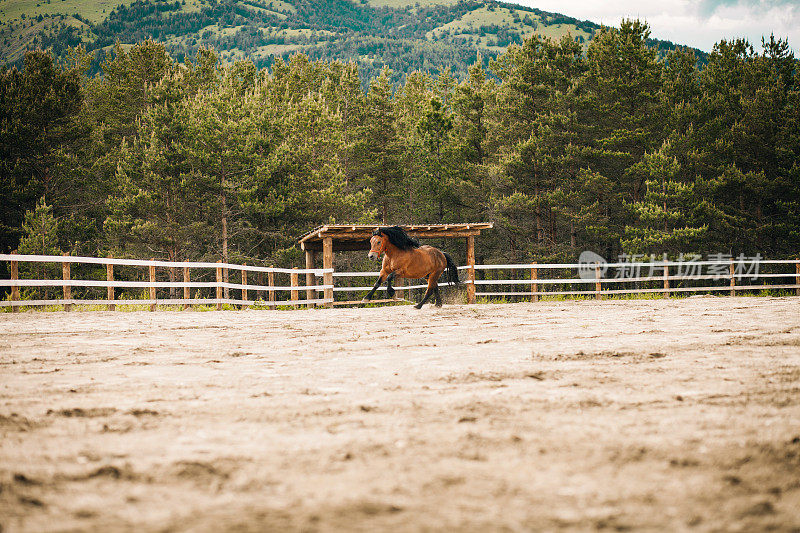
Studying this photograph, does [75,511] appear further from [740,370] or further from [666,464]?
[740,370]

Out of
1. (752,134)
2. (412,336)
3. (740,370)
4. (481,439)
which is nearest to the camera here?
(481,439)

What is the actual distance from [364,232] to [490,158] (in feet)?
64.2

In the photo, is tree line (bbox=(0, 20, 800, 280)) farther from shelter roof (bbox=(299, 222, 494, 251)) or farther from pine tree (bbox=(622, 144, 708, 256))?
shelter roof (bbox=(299, 222, 494, 251))

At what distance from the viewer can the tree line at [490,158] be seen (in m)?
27.1

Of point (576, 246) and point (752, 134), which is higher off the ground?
point (752, 134)

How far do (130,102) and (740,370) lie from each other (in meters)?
35.1

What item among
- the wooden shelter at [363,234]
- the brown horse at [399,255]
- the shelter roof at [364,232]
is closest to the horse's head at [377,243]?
the brown horse at [399,255]

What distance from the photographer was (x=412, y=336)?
732 centimetres

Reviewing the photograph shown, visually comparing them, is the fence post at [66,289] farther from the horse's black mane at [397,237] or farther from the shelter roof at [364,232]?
the horse's black mane at [397,237]

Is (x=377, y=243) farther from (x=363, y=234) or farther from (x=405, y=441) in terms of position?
(x=405, y=441)

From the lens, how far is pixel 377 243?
12.3 meters

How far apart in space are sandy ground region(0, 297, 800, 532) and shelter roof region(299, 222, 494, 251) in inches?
398

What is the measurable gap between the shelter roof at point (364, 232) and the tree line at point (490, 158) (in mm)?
9133

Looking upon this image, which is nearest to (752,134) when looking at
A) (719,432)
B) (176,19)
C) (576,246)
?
(576,246)
